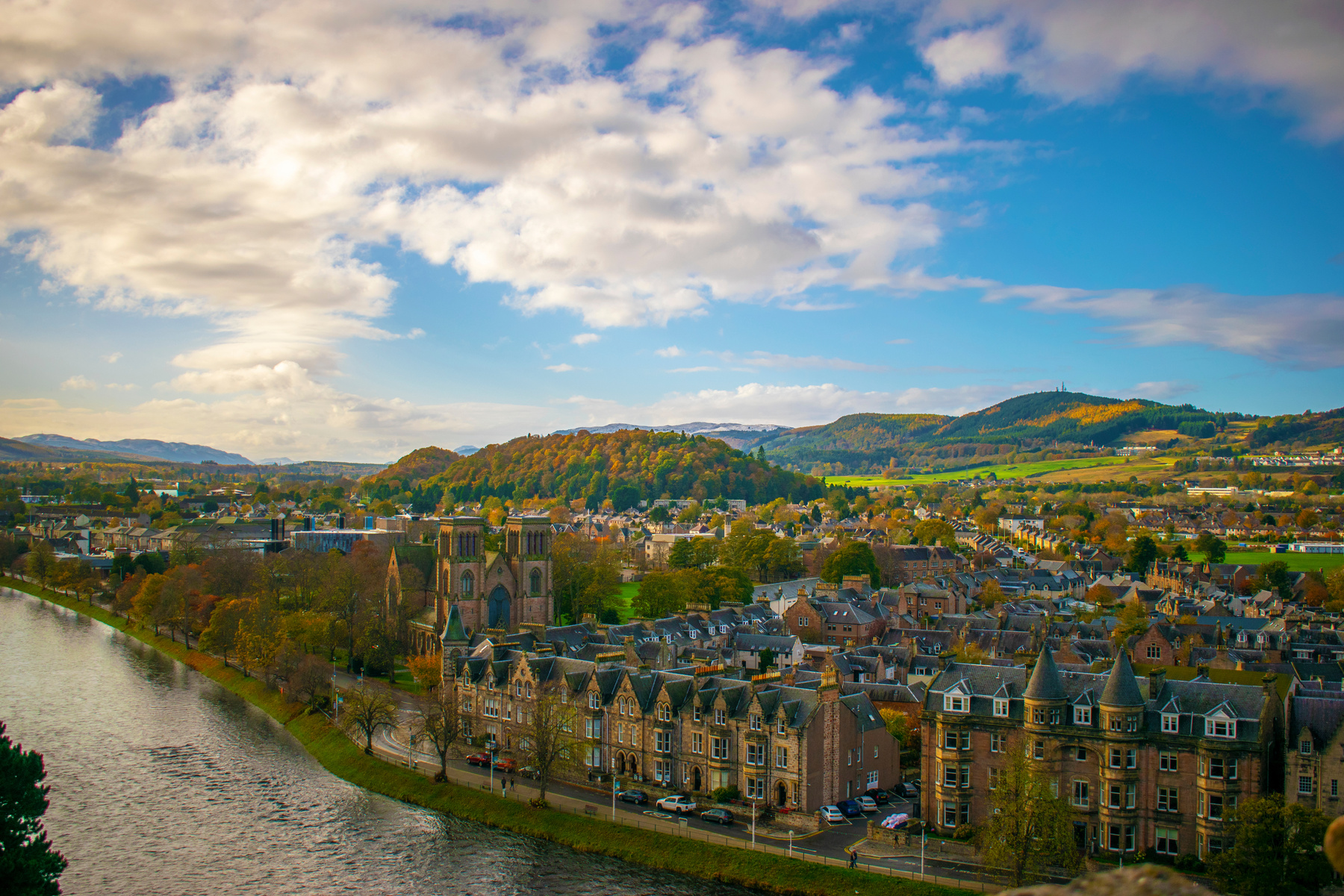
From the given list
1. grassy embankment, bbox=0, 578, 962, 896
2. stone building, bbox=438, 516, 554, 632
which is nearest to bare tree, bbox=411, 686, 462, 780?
grassy embankment, bbox=0, 578, 962, 896

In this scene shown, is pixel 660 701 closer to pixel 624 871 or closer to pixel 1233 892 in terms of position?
pixel 624 871

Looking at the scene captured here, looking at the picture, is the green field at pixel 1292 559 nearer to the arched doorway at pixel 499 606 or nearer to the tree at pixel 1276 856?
the arched doorway at pixel 499 606

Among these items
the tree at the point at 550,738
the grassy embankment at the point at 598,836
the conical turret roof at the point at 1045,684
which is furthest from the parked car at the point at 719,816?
the conical turret roof at the point at 1045,684

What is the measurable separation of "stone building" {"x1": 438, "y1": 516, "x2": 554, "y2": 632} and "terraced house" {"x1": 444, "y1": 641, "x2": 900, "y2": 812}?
90.8 feet

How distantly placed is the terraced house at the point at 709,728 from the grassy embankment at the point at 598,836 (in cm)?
522

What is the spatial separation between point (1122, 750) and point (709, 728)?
1841 centimetres

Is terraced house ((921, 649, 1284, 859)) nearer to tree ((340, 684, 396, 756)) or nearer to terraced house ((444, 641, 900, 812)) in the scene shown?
terraced house ((444, 641, 900, 812))

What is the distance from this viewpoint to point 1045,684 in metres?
41.2

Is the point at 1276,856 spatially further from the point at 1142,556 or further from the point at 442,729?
the point at 1142,556

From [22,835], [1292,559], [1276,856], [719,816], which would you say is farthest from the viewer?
[1292,559]

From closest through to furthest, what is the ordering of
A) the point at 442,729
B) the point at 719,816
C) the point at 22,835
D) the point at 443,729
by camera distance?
the point at 22,835
the point at 719,816
the point at 443,729
the point at 442,729

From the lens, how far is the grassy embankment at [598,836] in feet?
123

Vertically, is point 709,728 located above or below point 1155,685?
below

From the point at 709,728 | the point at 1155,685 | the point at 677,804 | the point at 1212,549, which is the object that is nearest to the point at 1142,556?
the point at 1212,549
